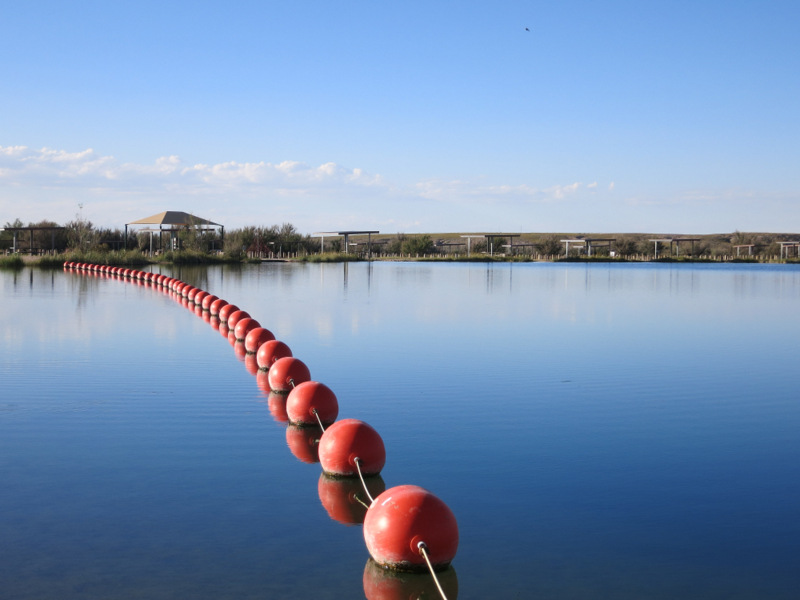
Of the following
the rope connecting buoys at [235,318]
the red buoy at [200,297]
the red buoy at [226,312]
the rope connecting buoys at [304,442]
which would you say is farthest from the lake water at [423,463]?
the red buoy at [200,297]

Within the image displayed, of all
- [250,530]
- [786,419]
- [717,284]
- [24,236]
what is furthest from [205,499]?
[24,236]

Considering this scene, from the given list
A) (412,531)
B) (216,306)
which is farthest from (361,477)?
(216,306)

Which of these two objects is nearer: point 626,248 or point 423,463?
point 423,463

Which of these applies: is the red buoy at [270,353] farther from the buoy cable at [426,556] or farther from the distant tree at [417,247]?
the distant tree at [417,247]

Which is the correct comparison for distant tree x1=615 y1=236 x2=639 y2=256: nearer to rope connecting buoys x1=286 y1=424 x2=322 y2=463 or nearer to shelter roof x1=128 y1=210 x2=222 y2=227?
shelter roof x1=128 y1=210 x2=222 y2=227

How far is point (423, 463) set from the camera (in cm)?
573

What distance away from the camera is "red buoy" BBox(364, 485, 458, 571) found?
3877 millimetres

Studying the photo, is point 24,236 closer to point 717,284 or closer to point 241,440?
point 717,284

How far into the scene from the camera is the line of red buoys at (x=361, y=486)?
3887 mm

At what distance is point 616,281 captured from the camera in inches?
1152

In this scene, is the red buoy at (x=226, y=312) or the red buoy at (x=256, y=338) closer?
the red buoy at (x=256, y=338)

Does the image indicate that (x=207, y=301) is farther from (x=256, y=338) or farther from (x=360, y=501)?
(x=360, y=501)

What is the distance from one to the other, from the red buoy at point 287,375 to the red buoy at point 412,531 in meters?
4.15

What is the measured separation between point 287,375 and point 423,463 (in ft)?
8.71
